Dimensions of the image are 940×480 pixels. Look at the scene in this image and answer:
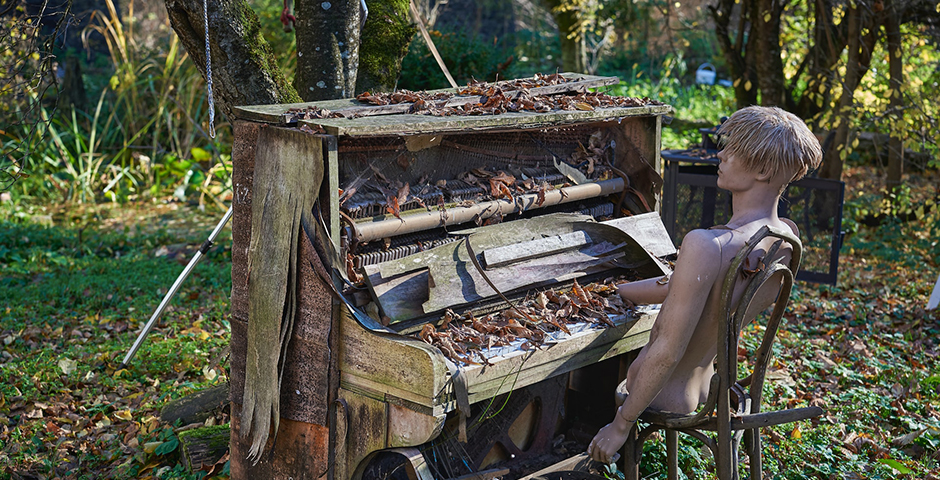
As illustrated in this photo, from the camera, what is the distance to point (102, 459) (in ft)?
11.2

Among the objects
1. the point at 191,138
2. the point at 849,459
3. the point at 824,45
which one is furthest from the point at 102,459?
the point at 824,45

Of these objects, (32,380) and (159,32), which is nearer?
(32,380)

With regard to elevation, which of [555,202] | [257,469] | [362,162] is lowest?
[257,469]

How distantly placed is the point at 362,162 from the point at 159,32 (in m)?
10.9

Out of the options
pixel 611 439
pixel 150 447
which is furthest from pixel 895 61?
pixel 150 447

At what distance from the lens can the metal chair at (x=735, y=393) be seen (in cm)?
215

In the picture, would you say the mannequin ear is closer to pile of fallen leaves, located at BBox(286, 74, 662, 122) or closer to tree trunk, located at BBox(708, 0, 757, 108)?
pile of fallen leaves, located at BBox(286, 74, 662, 122)

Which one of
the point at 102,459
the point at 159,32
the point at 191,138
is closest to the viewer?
the point at 102,459

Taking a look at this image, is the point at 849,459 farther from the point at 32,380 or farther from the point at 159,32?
the point at 159,32

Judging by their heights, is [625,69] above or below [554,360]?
above

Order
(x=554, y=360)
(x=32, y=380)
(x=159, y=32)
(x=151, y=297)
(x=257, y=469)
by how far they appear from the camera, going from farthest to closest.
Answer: (x=159, y=32) → (x=151, y=297) → (x=32, y=380) → (x=257, y=469) → (x=554, y=360)

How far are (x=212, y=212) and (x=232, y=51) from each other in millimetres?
5250

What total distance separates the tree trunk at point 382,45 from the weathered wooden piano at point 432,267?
870 mm

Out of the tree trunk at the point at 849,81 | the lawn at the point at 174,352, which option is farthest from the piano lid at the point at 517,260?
the tree trunk at the point at 849,81
